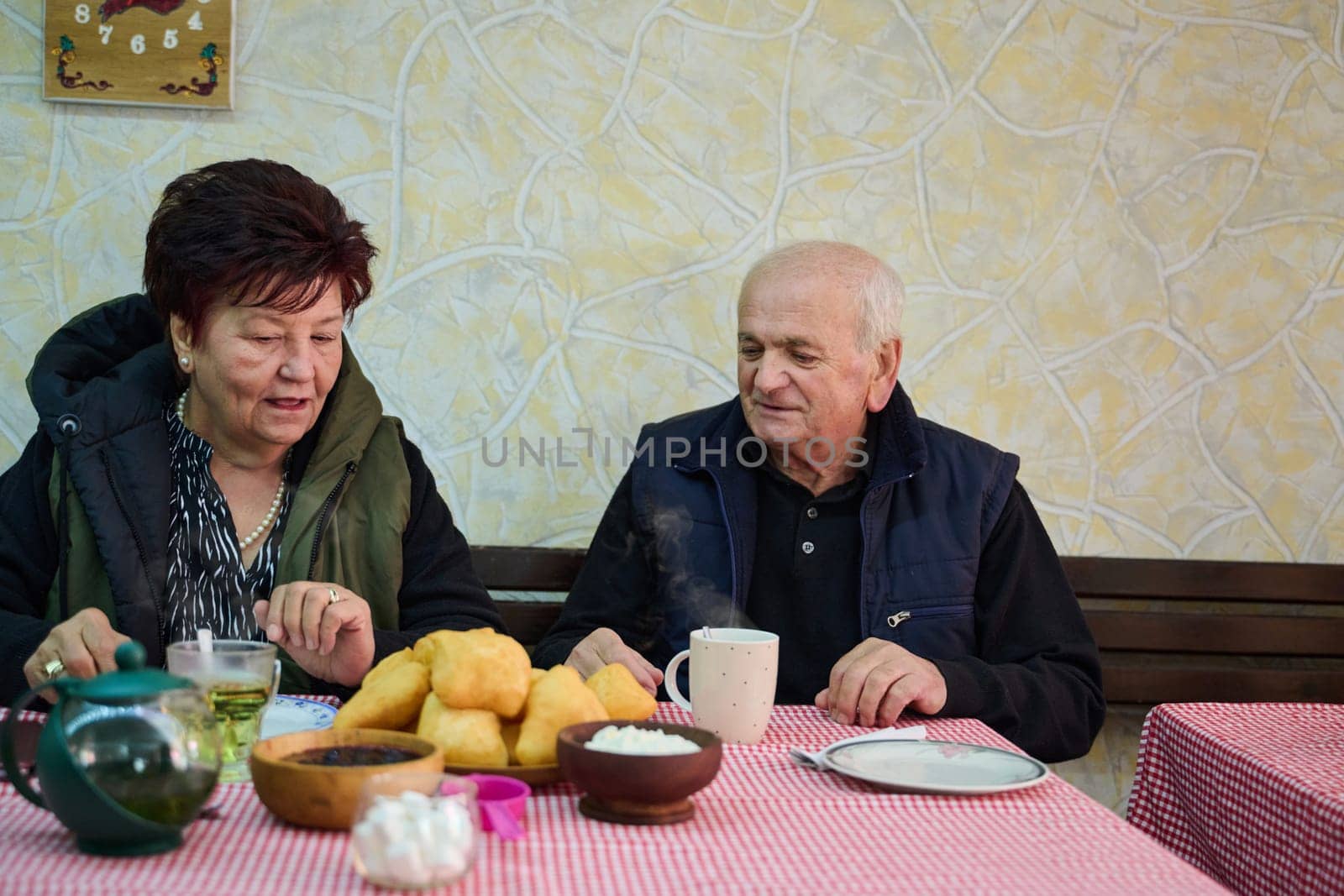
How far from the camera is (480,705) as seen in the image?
50.0 inches

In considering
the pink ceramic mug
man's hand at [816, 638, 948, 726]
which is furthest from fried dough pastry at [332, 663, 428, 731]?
man's hand at [816, 638, 948, 726]

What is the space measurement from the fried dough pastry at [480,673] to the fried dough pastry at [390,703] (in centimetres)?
3

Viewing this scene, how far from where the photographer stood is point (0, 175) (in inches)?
101

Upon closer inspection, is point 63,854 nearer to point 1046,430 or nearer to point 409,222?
point 409,222

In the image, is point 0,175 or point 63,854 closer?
point 63,854

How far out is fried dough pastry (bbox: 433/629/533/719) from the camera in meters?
1.25

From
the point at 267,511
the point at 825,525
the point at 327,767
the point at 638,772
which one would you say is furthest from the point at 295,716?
the point at 825,525

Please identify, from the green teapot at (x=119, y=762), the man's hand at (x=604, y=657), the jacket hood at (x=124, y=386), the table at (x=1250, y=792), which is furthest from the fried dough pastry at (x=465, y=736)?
the jacket hood at (x=124, y=386)

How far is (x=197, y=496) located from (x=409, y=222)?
759mm

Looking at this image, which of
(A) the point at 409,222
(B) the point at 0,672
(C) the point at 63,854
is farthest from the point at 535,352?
(C) the point at 63,854

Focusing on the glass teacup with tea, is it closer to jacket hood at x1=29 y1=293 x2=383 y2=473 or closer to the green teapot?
the green teapot

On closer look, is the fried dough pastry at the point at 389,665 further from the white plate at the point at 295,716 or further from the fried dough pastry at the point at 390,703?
the white plate at the point at 295,716

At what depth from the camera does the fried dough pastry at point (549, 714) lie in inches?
49.9

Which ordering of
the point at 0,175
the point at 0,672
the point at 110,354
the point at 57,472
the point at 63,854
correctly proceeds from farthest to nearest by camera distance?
the point at 0,175 → the point at 110,354 → the point at 57,472 → the point at 0,672 → the point at 63,854
